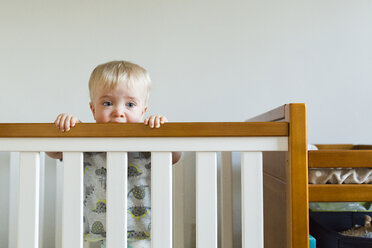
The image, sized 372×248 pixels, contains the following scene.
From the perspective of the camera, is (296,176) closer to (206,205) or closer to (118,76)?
(206,205)

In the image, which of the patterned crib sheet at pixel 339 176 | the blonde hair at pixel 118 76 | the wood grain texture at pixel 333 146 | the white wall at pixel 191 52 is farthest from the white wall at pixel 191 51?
the patterned crib sheet at pixel 339 176

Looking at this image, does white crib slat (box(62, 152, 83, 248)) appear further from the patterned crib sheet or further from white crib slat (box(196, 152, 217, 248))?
the patterned crib sheet

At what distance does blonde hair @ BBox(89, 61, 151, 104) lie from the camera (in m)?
0.91

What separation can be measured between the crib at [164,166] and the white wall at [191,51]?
61 centimetres

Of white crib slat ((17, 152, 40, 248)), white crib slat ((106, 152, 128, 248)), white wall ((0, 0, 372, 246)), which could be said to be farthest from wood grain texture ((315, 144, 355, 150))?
white crib slat ((17, 152, 40, 248))

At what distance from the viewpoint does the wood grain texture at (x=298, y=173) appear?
742 mm

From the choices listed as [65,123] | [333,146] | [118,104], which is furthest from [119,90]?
[333,146]

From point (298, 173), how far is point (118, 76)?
525 mm

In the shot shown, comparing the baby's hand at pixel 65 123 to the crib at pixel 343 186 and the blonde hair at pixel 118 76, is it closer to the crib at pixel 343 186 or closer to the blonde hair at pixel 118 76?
the blonde hair at pixel 118 76

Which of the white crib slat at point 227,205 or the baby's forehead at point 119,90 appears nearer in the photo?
the baby's forehead at point 119,90

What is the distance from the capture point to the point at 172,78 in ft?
4.51

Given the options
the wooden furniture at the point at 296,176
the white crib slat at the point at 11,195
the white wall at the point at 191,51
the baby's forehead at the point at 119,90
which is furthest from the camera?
the white wall at the point at 191,51

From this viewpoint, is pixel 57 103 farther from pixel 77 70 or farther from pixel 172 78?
pixel 172 78

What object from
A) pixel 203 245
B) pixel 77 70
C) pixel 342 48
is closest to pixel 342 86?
pixel 342 48
